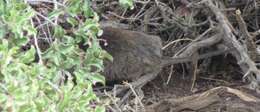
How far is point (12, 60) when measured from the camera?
2.23 m

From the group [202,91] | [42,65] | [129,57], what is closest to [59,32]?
[42,65]

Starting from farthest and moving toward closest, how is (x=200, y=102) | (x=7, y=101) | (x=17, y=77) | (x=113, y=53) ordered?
(x=113, y=53)
(x=200, y=102)
(x=17, y=77)
(x=7, y=101)

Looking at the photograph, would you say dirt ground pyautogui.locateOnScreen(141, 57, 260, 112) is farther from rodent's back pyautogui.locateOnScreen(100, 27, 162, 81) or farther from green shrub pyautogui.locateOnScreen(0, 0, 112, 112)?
green shrub pyautogui.locateOnScreen(0, 0, 112, 112)

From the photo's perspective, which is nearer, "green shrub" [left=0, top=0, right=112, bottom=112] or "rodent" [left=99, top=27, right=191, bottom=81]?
"green shrub" [left=0, top=0, right=112, bottom=112]

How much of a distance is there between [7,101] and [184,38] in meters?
2.61

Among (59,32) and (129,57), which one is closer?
(59,32)

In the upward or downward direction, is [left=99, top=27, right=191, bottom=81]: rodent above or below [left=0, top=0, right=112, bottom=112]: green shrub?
below

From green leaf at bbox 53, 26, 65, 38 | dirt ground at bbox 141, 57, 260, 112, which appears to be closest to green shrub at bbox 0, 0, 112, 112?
green leaf at bbox 53, 26, 65, 38

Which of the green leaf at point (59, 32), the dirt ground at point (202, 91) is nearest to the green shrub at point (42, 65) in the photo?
the green leaf at point (59, 32)

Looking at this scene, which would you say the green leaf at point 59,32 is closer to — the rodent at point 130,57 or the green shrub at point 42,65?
the green shrub at point 42,65

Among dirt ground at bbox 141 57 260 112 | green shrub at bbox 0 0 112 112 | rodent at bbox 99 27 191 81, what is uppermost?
green shrub at bbox 0 0 112 112

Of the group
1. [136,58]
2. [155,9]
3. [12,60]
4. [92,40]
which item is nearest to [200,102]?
[136,58]

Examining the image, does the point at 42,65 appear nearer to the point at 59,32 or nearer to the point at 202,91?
the point at 59,32

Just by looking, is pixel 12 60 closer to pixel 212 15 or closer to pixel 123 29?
pixel 123 29
